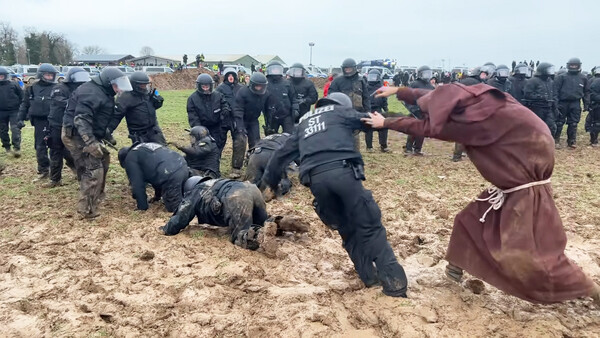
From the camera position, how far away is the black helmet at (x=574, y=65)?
1182 cm

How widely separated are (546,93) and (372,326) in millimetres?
9731

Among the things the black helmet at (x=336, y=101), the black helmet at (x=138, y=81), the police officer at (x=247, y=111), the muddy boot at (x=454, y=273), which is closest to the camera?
the muddy boot at (x=454, y=273)

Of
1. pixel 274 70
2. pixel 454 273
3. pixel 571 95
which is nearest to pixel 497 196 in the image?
pixel 454 273

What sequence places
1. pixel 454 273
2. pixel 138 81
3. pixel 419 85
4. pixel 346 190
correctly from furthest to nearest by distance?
pixel 419 85, pixel 138 81, pixel 454 273, pixel 346 190

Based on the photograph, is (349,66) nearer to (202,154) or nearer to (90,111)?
(202,154)

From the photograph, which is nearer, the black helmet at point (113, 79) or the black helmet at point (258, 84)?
the black helmet at point (113, 79)

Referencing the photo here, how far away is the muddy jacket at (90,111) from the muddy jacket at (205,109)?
2.10 m

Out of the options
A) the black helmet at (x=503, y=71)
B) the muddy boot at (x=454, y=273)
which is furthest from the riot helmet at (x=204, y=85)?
the black helmet at (x=503, y=71)

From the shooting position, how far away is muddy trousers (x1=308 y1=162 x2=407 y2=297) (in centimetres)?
387

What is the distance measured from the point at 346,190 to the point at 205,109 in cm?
541

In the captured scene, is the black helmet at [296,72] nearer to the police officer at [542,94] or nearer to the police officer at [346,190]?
the police officer at [542,94]

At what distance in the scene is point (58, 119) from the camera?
7480 millimetres

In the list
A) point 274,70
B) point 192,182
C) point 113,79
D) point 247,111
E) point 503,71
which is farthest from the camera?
point 503,71

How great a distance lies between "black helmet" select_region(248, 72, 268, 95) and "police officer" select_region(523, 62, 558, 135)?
6453 millimetres
